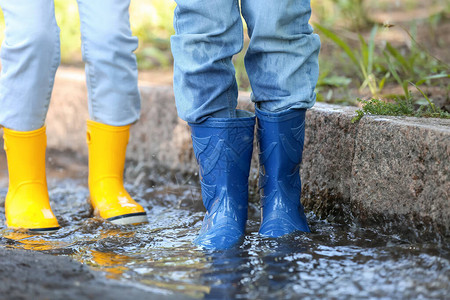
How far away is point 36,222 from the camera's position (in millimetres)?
1910

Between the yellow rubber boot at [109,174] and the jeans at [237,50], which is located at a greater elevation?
the jeans at [237,50]

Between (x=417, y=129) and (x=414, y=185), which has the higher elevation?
(x=417, y=129)

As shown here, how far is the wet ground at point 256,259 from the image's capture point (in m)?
1.23

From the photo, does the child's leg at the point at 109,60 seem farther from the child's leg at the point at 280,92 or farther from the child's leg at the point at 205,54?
the child's leg at the point at 280,92

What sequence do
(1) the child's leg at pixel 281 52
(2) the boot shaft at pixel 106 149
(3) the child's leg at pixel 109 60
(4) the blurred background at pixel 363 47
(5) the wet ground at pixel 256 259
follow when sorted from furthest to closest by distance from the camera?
1. (4) the blurred background at pixel 363 47
2. (2) the boot shaft at pixel 106 149
3. (3) the child's leg at pixel 109 60
4. (1) the child's leg at pixel 281 52
5. (5) the wet ground at pixel 256 259

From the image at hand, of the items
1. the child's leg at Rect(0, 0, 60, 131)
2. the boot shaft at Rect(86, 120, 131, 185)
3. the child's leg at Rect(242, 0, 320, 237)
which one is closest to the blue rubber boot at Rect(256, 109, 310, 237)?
the child's leg at Rect(242, 0, 320, 237)

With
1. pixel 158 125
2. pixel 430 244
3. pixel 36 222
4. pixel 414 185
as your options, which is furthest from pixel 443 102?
pixel 36 222

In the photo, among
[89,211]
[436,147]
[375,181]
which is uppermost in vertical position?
[436,147]

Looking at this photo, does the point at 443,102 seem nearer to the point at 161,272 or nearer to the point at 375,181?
the point at 375,181

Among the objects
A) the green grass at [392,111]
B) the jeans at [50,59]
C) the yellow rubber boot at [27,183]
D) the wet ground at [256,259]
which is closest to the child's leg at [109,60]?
the jeans at [50,59]

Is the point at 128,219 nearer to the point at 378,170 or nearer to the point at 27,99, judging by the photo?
the point at 27,99

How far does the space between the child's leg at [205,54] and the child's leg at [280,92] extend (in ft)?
0.21

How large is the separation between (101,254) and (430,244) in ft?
2.75

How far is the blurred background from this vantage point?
7.79 ft
